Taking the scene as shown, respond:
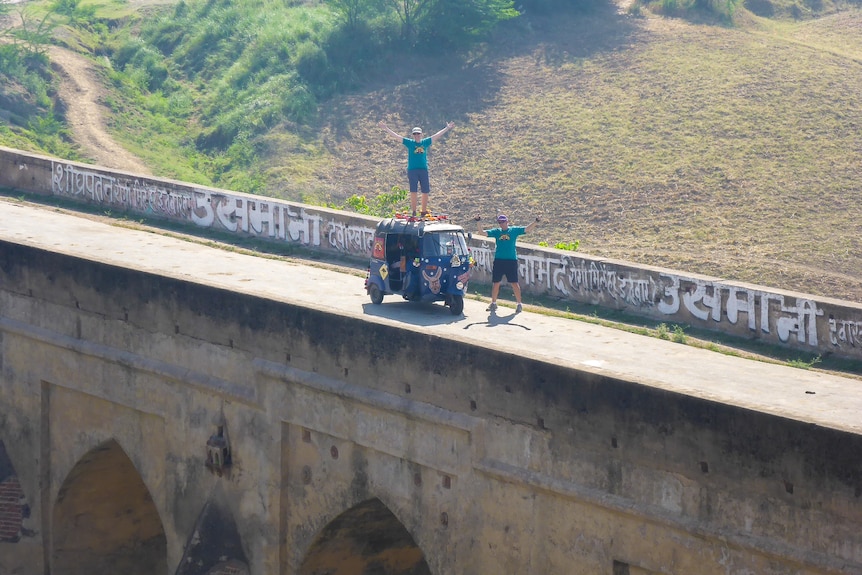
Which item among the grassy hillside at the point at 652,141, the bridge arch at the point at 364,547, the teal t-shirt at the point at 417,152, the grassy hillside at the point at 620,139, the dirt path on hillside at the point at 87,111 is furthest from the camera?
the dirt path on hillside at the point at 87,111

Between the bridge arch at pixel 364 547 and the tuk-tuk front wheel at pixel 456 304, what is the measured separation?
10.1 feet

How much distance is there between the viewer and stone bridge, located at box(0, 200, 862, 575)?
421 inches

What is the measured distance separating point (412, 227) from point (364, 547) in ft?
14.2

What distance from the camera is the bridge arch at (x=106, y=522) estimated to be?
18266mm

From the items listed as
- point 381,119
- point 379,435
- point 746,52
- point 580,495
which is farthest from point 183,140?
point 580,495

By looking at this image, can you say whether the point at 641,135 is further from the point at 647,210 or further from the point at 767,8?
the point at 767,8

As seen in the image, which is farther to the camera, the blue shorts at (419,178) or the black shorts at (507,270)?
the blue shorts at (419,178)

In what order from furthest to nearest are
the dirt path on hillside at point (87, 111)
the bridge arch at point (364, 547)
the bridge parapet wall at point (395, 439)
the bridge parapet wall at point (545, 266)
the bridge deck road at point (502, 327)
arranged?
the dirt path on hillside at point (87, 111) → the bridge parapet wall at point (545, 266) → the bridge arch at point (364, 547) → the bridge deck road at point (502, 327) → the bridge parapet wall at point (395, 439)

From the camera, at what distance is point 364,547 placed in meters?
15.2

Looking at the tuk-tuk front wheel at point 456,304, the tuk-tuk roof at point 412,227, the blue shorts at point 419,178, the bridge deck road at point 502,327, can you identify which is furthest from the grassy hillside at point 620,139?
the tuk-tuk roof at point 412,227

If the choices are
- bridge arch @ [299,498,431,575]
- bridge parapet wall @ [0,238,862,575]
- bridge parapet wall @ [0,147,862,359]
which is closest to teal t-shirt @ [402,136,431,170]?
bridge parapet wall @ [0,147,862,359]

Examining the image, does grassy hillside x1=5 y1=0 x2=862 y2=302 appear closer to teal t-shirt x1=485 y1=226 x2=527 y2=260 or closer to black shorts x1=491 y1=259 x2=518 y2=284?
black shorts x1=491 y1=259 x2=518 y2=284

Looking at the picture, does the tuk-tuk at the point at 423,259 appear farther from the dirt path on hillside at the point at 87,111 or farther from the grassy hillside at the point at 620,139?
the dirt path on hillside at the point at 87,111

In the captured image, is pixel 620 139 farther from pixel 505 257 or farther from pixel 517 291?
pixel 505 257
